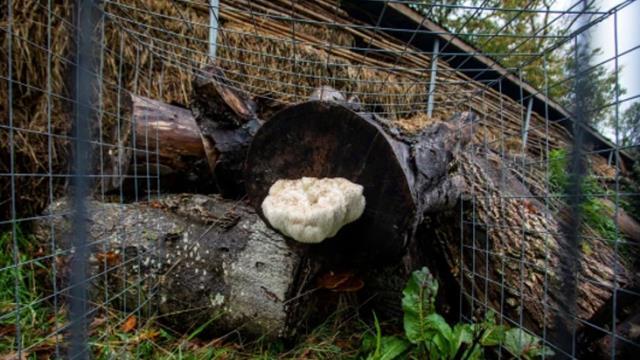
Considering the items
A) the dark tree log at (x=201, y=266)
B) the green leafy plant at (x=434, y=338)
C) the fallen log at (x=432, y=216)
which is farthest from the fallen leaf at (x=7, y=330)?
the green leafy plant at (x=434, y=338)

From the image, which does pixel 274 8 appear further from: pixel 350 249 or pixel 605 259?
pixel 605 259

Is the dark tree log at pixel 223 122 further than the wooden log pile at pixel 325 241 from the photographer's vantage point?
Yes

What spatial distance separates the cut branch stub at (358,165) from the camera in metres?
1.16

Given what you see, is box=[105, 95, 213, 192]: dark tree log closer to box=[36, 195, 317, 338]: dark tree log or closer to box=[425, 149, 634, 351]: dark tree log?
box=[36, 195, 317, 338]: dark tree log

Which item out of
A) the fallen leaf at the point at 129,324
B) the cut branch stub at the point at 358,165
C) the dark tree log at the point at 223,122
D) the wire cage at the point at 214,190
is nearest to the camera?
the wire cage at the point at 214,190

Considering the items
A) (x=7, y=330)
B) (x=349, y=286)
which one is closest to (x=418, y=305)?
(x=349, y=286)

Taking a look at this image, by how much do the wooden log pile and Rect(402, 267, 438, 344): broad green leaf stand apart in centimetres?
16

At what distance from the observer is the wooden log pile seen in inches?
47.4

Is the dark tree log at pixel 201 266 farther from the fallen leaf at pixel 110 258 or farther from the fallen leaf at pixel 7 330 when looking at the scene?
the fallen leaf at pixel 7 330

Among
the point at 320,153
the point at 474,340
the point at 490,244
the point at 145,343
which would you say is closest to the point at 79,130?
the point at 320,153

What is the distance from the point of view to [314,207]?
1027 millimetres

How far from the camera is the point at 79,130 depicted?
529 millimetres

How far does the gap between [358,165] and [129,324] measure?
48.2 inches

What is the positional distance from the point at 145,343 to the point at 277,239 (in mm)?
681
